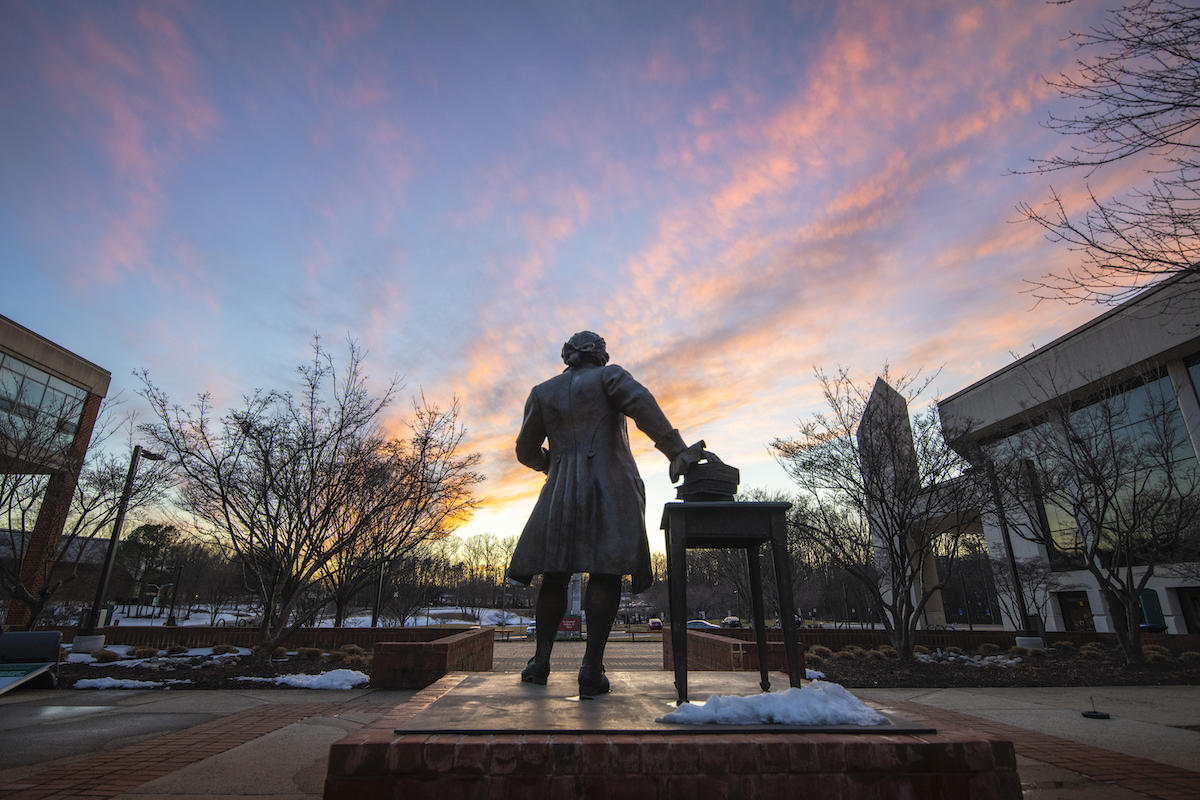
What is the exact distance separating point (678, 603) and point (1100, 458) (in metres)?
16.8

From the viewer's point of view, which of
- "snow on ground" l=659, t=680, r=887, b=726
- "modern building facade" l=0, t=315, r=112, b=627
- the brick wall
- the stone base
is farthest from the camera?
the brick wall

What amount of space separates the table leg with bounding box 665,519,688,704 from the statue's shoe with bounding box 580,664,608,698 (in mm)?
490

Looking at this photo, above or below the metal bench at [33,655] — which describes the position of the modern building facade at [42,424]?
above

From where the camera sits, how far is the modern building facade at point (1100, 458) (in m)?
14.2

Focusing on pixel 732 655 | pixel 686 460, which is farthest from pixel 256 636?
pixel 686 460

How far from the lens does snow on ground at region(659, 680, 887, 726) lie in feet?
9.31

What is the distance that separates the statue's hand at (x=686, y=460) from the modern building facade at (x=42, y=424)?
15.0 metres

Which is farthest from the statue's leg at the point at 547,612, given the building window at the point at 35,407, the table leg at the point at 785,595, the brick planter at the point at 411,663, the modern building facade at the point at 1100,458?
the building window at the point at 35,407

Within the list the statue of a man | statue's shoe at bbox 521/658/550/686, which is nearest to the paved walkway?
statue's shoe at bbox 521/658/550/686

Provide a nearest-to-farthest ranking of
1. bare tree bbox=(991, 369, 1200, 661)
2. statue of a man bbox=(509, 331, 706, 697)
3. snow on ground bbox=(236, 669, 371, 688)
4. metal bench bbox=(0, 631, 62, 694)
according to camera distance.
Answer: statue of a man bbox=(509, 331, 706, 697), metal bench bbox=(0, 631, 62, 694), snow on ground bbox=(236, 669, 371, 688), bare tree bbox=(991, 369, 1200, 661)

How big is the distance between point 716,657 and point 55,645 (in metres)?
9.62

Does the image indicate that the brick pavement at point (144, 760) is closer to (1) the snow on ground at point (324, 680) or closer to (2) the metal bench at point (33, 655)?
(1) the snow on ground at point (324, 680)

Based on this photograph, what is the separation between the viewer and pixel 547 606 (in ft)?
13.6

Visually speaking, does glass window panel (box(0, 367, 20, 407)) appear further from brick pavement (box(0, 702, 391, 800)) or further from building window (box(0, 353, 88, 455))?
brick pavement (box(0, 702, 391, 800))
